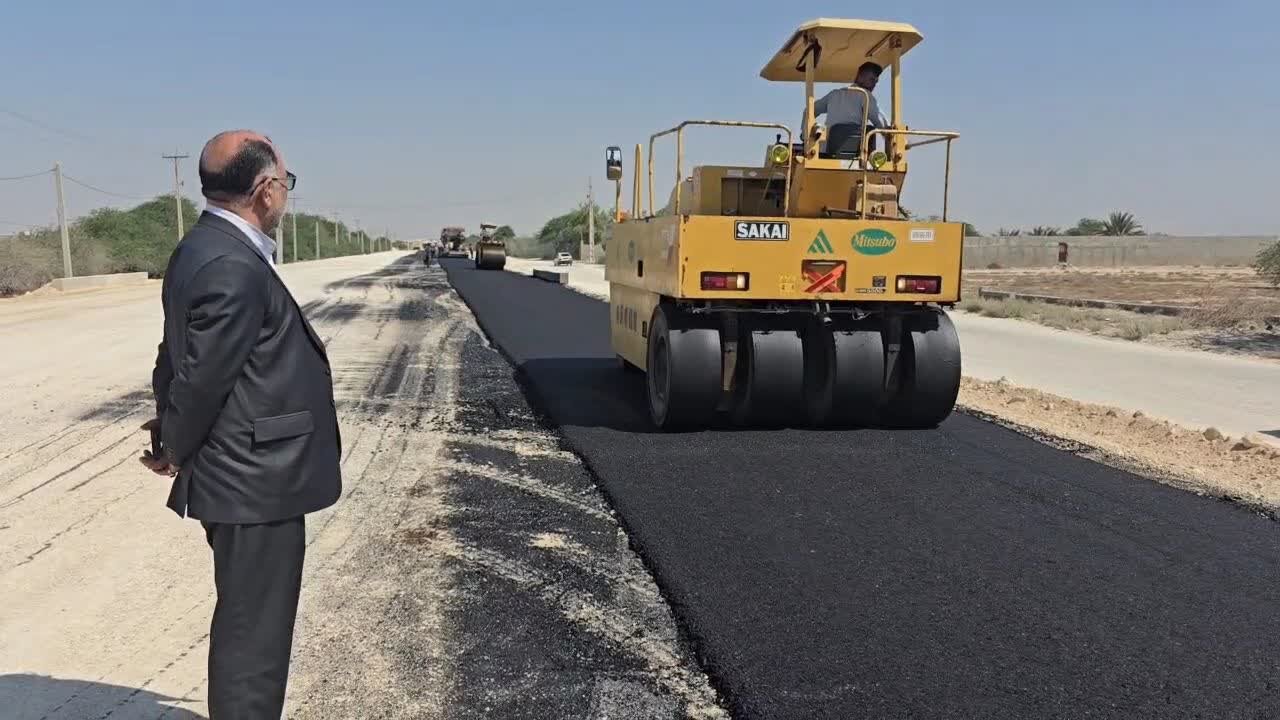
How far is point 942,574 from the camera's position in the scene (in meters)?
4.59

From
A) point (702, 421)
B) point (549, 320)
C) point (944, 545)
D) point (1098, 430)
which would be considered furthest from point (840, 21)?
point (549, 320)

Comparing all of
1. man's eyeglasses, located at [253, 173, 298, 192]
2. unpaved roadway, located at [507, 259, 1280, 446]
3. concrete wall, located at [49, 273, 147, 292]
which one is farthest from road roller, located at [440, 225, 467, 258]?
man's eyeglasses, located at [253, 173, 298, 192]

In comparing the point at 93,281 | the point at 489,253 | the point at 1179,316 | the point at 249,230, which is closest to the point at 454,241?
the point at 489,253

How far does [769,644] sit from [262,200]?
2.44 meters

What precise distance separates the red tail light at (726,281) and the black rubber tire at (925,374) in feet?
4.76

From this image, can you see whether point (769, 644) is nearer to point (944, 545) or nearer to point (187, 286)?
point (944, 545)

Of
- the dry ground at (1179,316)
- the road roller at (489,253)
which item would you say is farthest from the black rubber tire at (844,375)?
the road roller at (489,253)

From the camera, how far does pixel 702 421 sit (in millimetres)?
7629

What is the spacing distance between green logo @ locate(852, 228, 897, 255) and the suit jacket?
5568mm

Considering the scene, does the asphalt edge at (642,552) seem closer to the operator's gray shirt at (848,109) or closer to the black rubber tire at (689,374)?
the black rubber tire at (689,374)

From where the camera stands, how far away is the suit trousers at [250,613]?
2.53 meters

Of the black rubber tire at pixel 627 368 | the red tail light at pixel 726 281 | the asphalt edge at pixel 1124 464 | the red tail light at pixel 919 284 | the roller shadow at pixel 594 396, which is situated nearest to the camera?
the asphalt edge at pixel 1124 464

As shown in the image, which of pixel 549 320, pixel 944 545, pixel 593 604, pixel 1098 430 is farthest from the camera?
pixel 549 320

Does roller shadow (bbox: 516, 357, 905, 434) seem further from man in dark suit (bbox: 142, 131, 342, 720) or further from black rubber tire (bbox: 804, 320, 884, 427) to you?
man in dark suit (bbox: 142, 131, 342, 720)
